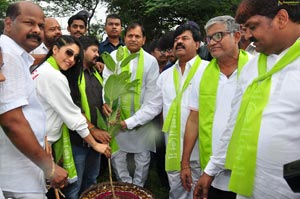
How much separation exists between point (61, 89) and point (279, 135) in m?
1.89

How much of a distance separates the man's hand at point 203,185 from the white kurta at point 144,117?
163cm

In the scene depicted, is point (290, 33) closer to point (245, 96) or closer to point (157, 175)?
point (245, 96)

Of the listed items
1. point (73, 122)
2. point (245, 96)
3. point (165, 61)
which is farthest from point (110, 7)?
point (245, 96)

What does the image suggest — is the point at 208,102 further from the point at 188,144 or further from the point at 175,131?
the point at 175,131

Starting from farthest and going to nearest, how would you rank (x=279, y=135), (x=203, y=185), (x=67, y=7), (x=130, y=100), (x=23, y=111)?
(x=67, y=7) < (x=130, y=100) < (x=203, y=185) < (x=23, y=111) < (x=279, y=135)

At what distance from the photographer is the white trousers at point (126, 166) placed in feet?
14.6

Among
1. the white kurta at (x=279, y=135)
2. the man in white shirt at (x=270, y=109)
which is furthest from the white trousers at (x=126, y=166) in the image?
the white kurta at (x=279, y=135)

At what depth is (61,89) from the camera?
311 centimetres

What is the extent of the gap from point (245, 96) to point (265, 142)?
0.31 metres

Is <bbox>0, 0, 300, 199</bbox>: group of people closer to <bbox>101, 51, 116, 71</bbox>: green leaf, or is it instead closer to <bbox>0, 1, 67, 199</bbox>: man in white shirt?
<bbox>0, 1, 67, 199</bbox>: man in white shirt

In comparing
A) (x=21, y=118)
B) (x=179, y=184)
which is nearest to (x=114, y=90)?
(x=179, y=184)

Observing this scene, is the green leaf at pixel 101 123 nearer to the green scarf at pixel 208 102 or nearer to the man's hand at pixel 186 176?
the man's hand at pixel 186 176

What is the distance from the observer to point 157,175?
5.43 m

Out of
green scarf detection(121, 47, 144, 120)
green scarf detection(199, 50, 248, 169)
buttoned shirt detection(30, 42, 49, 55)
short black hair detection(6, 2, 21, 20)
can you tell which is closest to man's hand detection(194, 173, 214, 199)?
green scarf detection(199, 50, 248, 169)
